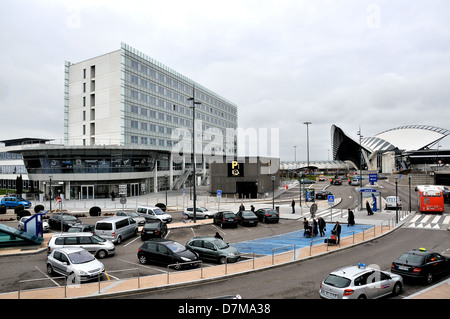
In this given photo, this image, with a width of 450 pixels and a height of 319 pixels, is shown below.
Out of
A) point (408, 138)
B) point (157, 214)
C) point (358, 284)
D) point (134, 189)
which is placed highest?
point (408, 138)

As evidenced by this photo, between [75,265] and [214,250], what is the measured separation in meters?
6.41

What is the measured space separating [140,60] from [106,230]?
168ft

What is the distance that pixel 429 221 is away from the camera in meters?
30.4

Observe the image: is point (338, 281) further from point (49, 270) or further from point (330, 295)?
point (49, 270)

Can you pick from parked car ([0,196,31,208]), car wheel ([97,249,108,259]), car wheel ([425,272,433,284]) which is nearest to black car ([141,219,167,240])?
car wheel ([97,249,108,259])

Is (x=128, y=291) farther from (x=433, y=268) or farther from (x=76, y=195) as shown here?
(x=76, y=195)

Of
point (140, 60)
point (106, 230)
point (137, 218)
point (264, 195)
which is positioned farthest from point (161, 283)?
point (140, 60)

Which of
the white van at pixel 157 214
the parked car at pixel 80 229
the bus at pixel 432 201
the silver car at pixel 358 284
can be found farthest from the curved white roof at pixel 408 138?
the silver car at pixel 358 284

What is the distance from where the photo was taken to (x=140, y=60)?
65.6m

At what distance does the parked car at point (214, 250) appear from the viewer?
53.4ft

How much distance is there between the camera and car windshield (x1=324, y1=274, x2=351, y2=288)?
34.9 ft

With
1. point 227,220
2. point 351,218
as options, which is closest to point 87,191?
point 227,220

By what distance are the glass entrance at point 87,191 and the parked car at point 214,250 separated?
41.7 metres

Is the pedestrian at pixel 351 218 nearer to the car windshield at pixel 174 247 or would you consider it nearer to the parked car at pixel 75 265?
the car windshield at pixel 174 247
